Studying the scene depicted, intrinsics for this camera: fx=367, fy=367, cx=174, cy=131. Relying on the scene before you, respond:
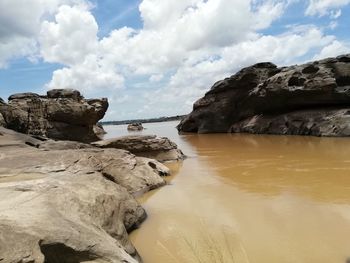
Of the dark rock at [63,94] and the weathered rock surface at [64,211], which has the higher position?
the dark rock at [63,94]

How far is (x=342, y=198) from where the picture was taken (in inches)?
251

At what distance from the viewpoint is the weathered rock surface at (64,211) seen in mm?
2979

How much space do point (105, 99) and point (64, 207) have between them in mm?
20444

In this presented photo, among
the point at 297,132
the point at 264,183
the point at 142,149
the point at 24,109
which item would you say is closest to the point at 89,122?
the point at 24,109

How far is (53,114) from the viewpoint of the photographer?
19.3 meters

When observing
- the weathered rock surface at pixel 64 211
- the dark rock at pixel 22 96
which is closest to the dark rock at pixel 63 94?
the dark rock at pixel 22 96

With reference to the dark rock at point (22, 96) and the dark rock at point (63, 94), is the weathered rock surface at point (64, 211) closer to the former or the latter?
the dark rock at point (22, 96)

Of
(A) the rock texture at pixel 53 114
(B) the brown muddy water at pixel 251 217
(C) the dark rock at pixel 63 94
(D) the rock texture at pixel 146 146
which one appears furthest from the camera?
(C) the dark rock at pixel 63 94

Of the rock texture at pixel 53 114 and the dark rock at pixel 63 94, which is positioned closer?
the rock texture at pixel 53 114

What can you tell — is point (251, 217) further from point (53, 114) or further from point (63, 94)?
point (63, 94)

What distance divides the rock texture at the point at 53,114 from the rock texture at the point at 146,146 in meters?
6.63

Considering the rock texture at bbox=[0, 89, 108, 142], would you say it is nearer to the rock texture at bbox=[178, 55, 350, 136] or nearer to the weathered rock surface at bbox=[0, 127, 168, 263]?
Result: the weathered rock surface at bbox=[0, 127, 168, 263]

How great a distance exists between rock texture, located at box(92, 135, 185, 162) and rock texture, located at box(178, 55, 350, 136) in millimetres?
9426

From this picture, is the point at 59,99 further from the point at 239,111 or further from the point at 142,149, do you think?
the point at 239,111
